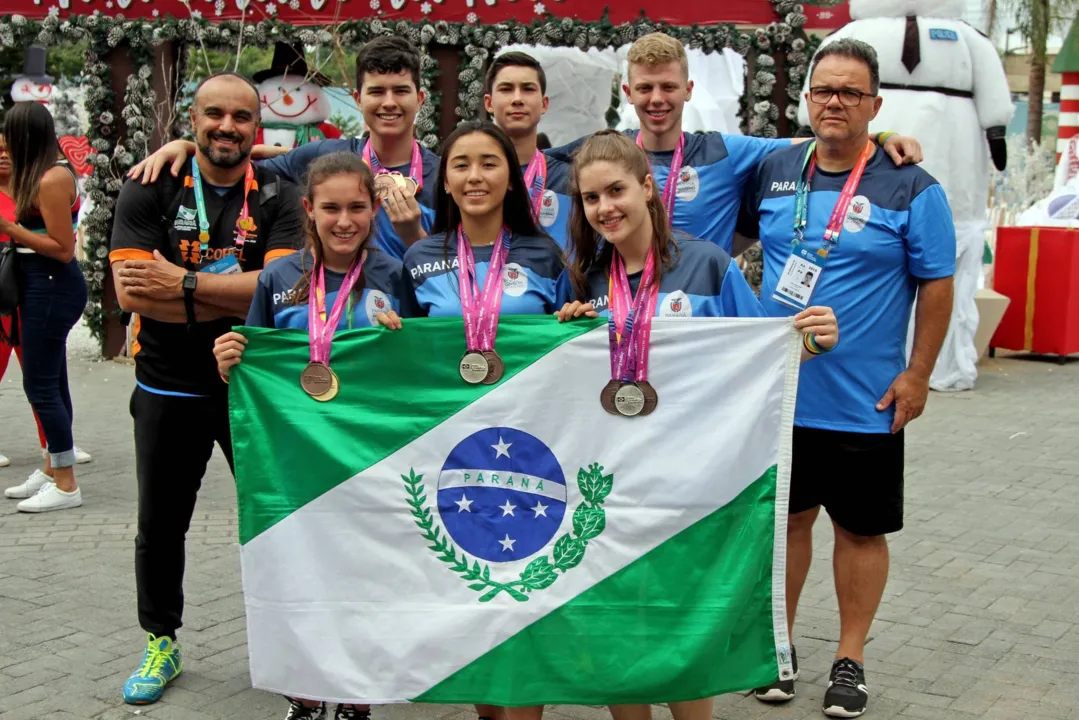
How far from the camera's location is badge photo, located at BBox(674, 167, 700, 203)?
443 centimetres

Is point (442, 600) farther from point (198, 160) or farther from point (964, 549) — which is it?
point (964, 549)

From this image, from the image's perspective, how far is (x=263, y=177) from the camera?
433 cm

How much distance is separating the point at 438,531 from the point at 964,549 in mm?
3690

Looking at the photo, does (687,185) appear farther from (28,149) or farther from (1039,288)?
(1039,288)

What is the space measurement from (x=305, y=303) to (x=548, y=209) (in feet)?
3.45

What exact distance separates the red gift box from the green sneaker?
34.3 ft

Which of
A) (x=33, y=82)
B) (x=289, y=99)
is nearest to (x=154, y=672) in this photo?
(x=289, y=99)

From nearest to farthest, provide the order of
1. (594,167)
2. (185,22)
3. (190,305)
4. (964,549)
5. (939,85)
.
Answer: (594,167), (190,305), (964,549), (939,85), (185,22)

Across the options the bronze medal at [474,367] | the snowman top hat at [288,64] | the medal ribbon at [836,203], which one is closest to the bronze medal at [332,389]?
the bronze medal at [474,367]

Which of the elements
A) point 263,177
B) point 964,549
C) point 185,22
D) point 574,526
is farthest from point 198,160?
point 185,22

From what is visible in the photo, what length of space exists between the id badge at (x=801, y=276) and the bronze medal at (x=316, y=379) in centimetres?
159

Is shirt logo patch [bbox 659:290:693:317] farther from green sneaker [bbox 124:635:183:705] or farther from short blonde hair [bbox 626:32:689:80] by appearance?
green sneaker [bbox 124:635:183:705]

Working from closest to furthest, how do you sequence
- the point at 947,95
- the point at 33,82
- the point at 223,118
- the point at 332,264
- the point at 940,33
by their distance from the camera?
the point at 332,264, the point at 223,118, the point at 940,33, the point at 947,95, the point at 33,82

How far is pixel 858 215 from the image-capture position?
163 inches
